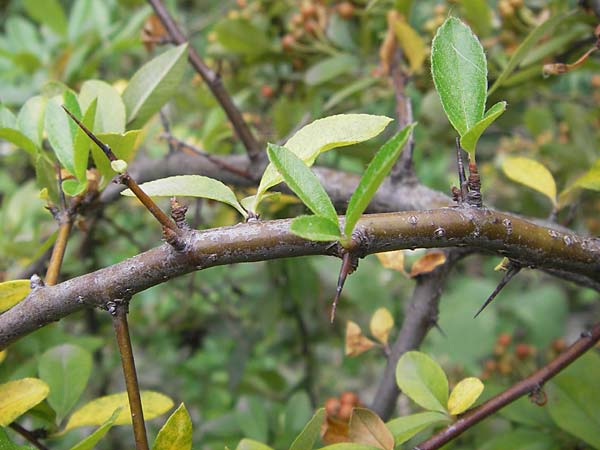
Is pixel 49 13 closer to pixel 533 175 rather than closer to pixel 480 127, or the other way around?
pixel 533 175

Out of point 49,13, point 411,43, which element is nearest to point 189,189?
point 411,43

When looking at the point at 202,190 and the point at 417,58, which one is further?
the point at 417,58

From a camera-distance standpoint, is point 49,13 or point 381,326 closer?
point 381,326

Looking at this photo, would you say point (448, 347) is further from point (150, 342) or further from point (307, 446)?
point (307, 446)

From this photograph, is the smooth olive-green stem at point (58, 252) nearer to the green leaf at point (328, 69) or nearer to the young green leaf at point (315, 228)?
the young green leaf at point (315, 228)

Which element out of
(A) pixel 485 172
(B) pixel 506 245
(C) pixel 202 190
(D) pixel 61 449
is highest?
(A) pixel 485 172

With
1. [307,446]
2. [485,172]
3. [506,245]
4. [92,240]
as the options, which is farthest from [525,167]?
[485,172]

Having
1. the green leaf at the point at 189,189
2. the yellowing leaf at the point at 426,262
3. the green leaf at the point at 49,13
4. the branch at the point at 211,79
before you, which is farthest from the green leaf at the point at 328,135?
the green leaf at the point at 49,13
